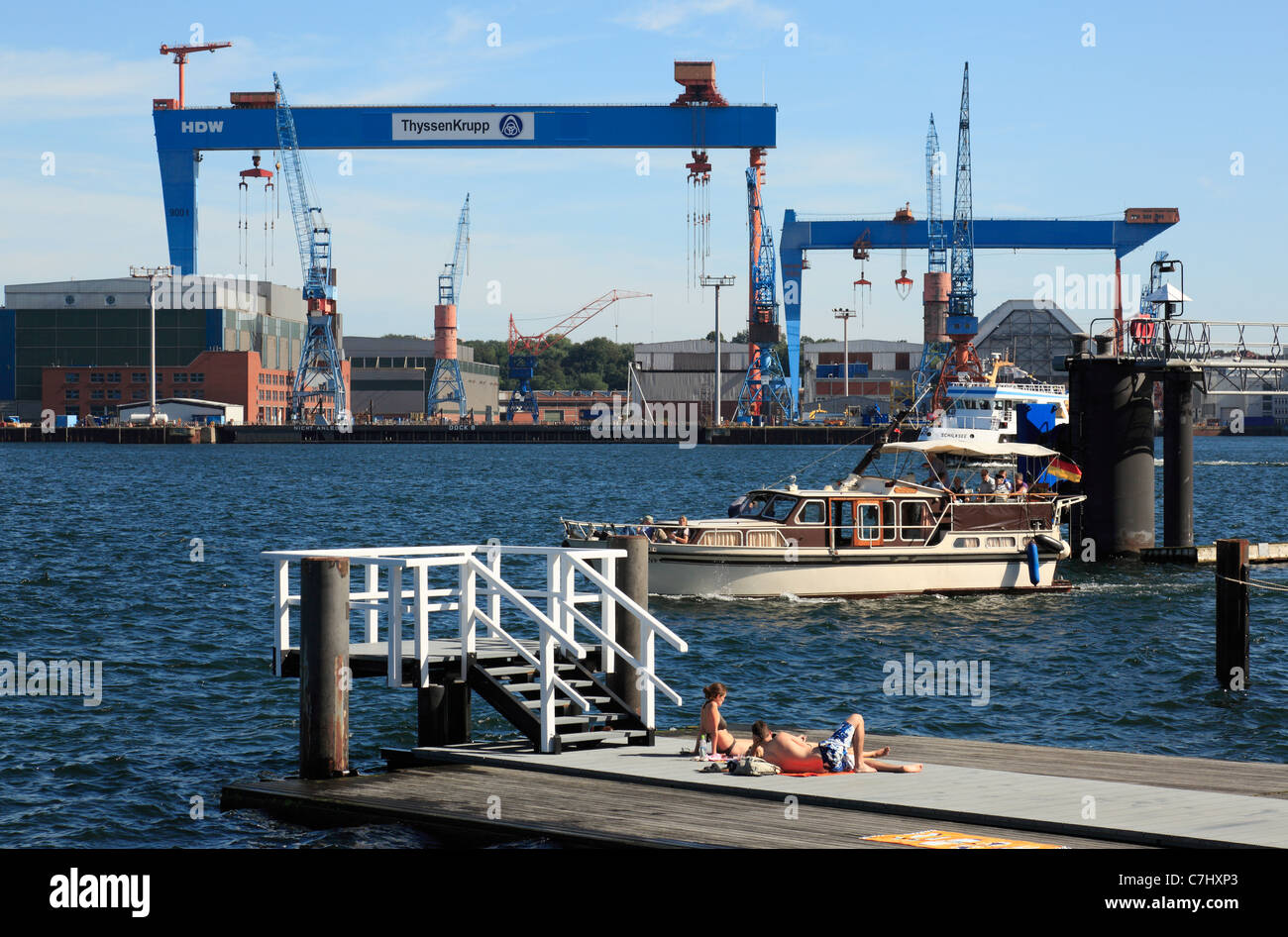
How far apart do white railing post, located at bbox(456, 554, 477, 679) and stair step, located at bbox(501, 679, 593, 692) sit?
0.53 m

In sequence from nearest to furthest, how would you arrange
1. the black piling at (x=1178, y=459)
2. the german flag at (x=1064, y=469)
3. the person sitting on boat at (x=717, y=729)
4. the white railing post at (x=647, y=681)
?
the person sitting on boat at (x=717, y=729) → the white railing post at (x=647, y=681) → the german flag at (x=1064, y=469) → the black piling at (x=1178, y=459)

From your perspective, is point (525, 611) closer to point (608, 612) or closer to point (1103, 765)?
point (608, 612)

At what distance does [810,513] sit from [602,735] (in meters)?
19.8

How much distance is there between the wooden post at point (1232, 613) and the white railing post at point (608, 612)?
463 inches

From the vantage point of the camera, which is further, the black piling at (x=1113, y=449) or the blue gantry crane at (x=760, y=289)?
the blue gantry crane at (x=760, y=289)

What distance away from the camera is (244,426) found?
186875mm

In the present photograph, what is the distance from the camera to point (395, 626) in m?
16.9

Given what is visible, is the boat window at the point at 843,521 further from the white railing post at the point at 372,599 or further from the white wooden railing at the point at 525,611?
the white railing post at the point at 372,599

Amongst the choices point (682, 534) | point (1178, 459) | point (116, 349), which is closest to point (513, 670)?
point (682, 534)

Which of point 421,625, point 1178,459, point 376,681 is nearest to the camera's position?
point 421,625

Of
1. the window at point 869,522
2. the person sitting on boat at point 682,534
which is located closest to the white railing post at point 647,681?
the person sitting on boat at point 682,534

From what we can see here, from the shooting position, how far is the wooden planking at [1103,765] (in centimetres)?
1530
